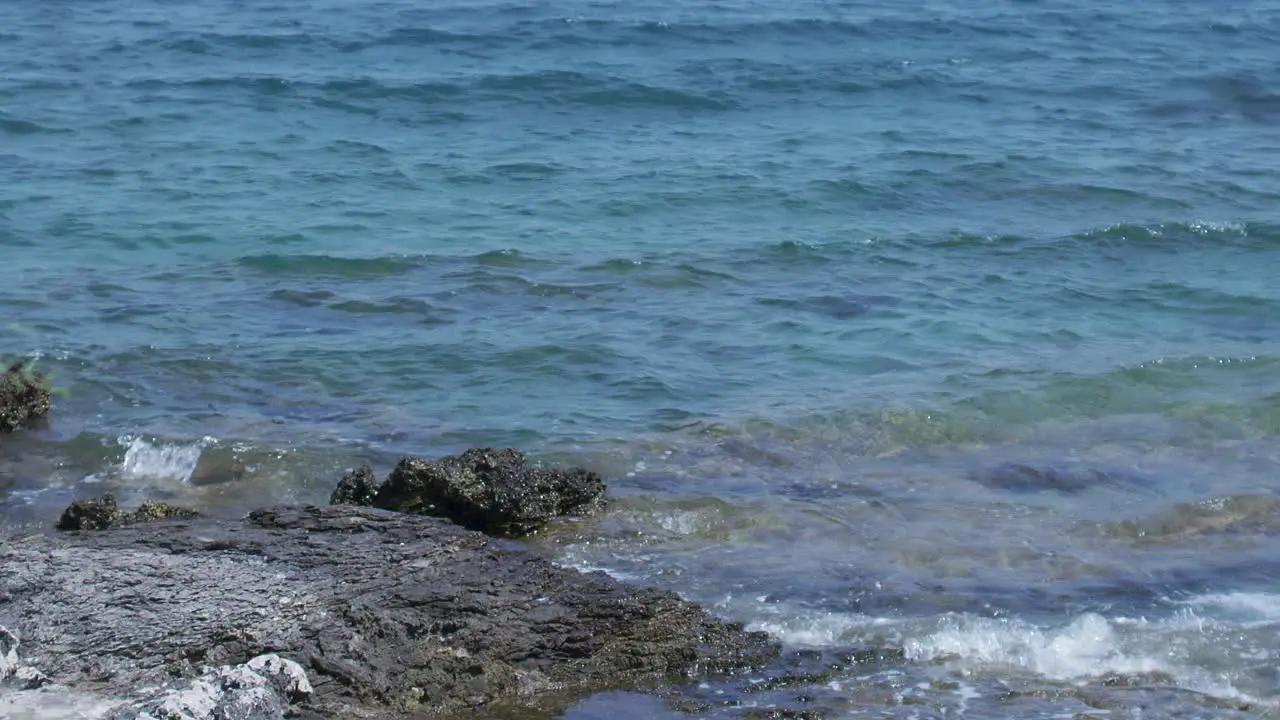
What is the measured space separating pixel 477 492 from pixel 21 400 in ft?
11.5

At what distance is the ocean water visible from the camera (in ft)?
25.8

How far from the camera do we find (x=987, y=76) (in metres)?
21.0

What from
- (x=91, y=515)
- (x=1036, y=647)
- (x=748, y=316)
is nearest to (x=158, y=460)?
(x=91, y=515)

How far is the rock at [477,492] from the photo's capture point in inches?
313

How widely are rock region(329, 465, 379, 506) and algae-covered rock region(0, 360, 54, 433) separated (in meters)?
2.59

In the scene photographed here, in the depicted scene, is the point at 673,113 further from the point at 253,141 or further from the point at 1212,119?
the point at 1212,119

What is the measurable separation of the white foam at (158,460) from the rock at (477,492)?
5.78ft

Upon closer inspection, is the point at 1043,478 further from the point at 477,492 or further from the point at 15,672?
the point at 15,672

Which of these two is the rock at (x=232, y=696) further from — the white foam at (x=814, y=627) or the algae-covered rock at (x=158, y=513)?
the white foam at (x=814, y=627)

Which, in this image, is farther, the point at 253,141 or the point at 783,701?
the point at 253,141

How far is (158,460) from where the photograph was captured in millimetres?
9297

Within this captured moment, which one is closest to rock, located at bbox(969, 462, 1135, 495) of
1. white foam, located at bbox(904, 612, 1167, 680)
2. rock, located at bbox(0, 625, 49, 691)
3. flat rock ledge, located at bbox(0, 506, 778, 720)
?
white foam, located at bbox(904, 612, 1167, 680)

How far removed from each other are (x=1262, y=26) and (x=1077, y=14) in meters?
2.84

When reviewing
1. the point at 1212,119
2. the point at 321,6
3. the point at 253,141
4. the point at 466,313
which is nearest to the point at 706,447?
the point at 466,313
